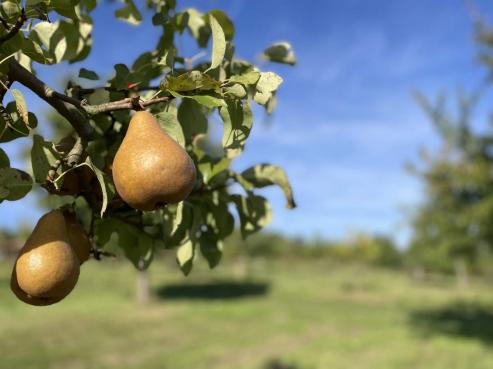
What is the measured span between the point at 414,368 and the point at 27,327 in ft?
39.6

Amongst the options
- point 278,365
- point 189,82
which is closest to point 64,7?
point 189,82

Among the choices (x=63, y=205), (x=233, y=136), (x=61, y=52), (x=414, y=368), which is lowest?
(x=414, y=368)

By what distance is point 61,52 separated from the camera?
1.95 meters

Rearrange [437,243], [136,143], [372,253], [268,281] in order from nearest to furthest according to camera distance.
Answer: [136,143]
[437,243]
[268,281]
[372,253]

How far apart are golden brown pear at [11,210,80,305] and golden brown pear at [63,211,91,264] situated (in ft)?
Result: 0.34

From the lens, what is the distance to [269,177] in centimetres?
195

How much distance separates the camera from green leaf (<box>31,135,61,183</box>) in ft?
4.43

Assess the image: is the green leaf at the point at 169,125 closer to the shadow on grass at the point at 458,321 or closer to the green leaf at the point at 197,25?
the green leaf at the point at 197,25

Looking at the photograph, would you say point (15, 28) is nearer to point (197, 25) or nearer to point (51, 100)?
point (51, 100)

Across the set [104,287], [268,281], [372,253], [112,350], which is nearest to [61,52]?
[112,350]

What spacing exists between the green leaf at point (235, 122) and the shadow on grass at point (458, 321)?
15.1 m

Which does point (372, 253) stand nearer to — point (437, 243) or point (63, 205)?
point (437, 243)

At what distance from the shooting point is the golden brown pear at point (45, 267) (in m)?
1.24

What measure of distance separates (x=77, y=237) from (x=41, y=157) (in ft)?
0.88
